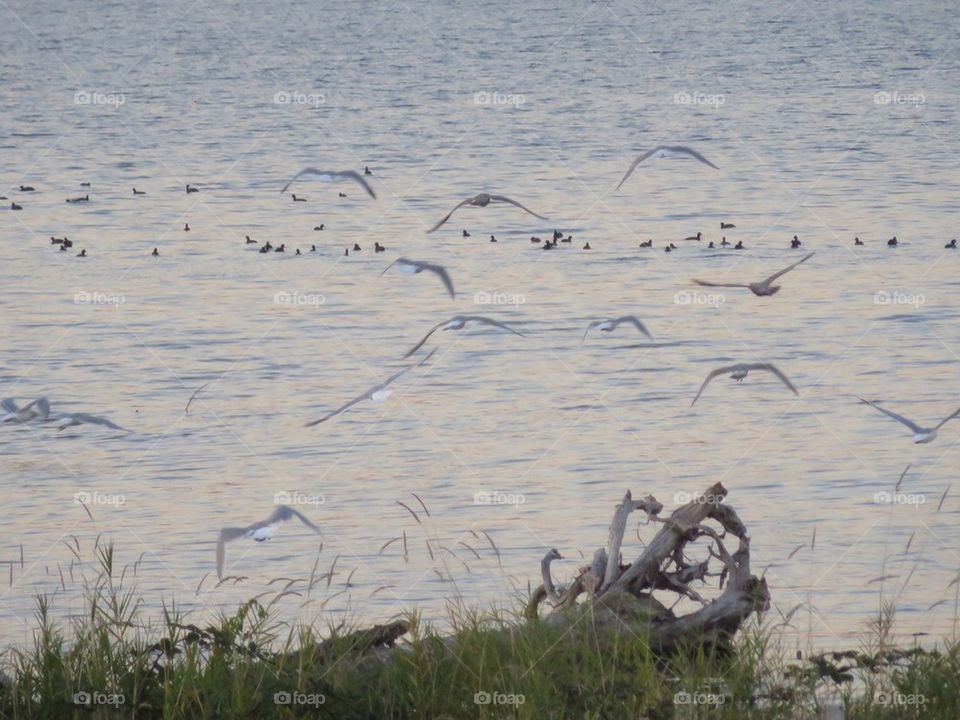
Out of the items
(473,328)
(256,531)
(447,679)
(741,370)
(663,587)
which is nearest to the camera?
(447,679)

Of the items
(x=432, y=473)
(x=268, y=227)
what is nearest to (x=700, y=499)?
(x=432, y=473)

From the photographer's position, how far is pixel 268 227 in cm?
3020

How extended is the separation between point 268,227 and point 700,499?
21654 mm

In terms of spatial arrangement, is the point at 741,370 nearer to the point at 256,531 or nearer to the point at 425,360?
the point at 256,531

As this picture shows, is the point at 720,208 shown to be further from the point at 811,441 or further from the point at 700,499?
the point at 700,499

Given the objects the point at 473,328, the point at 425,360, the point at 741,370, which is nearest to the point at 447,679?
the point at 741,370

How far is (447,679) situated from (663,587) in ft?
4.68

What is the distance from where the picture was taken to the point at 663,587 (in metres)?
9.23

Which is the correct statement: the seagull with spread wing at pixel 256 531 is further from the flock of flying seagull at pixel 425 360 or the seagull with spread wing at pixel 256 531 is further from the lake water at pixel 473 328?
the lake water at pixel 473 328

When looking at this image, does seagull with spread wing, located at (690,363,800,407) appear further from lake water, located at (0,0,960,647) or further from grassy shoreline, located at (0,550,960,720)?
grassy shoreline, located at (0,550,960,720)

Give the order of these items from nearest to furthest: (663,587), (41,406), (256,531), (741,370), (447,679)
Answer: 1. (447,679)
2. (663,587)
3. (256,531)
4. (741,370)
5. (41,406)

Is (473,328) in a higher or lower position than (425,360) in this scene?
higher

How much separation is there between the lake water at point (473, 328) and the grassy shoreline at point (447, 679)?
4.32 ft

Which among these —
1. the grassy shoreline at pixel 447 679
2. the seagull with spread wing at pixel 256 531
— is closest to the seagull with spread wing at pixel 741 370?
the seagull with spread wing at pixel 256 531
